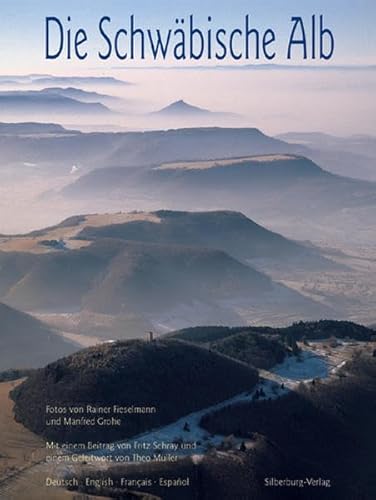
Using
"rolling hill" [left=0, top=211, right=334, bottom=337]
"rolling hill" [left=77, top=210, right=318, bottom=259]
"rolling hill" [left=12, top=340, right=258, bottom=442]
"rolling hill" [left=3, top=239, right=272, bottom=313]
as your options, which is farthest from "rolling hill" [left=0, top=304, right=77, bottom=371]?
"rolling hill" [left=77, top=210, right=318, bottom=259]

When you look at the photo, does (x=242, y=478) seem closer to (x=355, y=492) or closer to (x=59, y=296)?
(x=355, y=492)

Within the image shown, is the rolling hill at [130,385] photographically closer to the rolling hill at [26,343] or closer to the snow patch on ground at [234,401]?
the snow patch on ground at [234,401]

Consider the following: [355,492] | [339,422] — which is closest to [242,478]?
[355,492]

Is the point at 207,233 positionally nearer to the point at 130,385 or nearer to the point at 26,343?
the point at 26,343

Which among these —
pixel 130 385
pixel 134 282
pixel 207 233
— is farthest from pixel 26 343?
pixel 207 233

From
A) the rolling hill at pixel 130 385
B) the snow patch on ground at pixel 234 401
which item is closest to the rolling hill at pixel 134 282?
the snow patch on ground at pixel 234 401

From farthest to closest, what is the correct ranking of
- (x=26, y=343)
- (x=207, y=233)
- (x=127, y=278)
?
(x=207, y=233)
(x=127, y=278)
(x=26, y=343)
